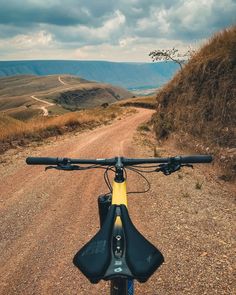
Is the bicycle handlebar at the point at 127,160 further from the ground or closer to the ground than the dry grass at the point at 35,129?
further from the ground

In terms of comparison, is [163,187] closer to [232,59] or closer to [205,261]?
[205,261]

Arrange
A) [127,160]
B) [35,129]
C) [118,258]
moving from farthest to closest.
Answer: [35,129] < [127,160] < [118,258]

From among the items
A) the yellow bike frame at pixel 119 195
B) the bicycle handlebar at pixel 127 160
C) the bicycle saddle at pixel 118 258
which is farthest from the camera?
the bicycle handlebar at pixel 127 160

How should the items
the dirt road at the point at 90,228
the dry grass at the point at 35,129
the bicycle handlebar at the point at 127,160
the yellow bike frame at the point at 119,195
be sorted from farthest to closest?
the dry grass at the point at 35,129 → the dirt road at the point at 90,228 → the bicycle handlebar at the point at 127,160 → the yellow bike frame at the point at 119,195

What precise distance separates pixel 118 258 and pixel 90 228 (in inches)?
238

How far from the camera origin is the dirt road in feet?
21.3

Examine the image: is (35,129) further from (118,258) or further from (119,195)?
(118,258)

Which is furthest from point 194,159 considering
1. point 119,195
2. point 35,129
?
point 35,129

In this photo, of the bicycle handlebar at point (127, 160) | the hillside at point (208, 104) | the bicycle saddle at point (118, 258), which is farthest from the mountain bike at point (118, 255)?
the hillside at point (208, 104)

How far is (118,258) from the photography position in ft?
9.61

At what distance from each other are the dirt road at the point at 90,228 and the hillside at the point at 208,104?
152 centimetres

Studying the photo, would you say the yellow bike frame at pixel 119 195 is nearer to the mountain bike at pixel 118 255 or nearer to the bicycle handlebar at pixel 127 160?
the mountain bike at pixel 118 255

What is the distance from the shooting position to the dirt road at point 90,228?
6480 mm

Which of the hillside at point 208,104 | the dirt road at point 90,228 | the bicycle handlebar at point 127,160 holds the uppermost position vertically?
the bicycle handlebar at point 127,160
